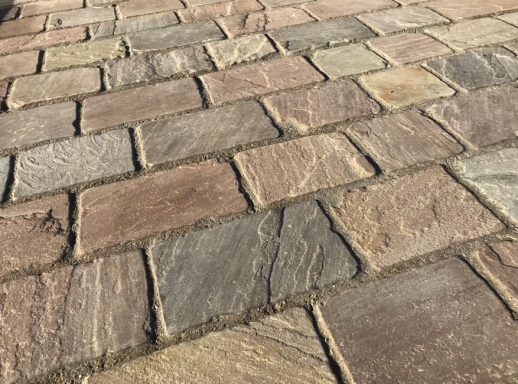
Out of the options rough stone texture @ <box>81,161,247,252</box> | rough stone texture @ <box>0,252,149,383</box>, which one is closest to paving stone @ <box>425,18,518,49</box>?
rough stone texture @ <box>81,161,247,252</box>

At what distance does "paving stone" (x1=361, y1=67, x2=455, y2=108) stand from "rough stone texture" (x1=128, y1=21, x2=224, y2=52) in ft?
3.27

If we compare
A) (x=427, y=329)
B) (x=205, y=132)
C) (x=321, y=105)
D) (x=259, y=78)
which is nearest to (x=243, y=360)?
(x=427, y=329)

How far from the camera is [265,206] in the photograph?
5.75 feet

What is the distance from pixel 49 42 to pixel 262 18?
49.9 inches

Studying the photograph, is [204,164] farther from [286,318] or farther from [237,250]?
[286,318]

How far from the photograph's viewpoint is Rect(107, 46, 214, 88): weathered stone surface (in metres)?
2.57

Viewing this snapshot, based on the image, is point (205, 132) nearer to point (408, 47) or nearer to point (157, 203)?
point (157, 203)

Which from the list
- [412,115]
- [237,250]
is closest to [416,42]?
[412,115]

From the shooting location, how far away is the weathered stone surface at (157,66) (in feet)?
8.42

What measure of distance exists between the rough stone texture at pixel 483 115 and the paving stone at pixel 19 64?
2048 mm

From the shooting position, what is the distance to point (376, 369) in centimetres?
126

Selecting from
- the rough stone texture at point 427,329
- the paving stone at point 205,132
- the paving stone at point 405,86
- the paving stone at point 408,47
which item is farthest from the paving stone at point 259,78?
the rough stone texture at point 427,329

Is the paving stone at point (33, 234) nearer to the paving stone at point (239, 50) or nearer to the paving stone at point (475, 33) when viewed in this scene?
the paving stone at point (239, 50)

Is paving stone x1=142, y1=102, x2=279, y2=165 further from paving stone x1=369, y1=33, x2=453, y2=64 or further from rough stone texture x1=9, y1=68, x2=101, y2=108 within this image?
paving stone x1=369, y1=33, x2=453, y2=64
